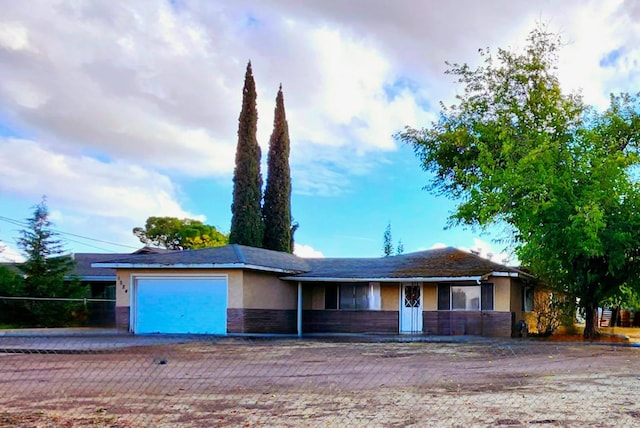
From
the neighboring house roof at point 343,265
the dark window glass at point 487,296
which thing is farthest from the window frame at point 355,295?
the dark window glass at point 487,296

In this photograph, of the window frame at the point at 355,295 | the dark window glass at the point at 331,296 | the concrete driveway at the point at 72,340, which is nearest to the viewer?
the concrete driveway at the point at 72,340

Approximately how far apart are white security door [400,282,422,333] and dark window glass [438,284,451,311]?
72 cm

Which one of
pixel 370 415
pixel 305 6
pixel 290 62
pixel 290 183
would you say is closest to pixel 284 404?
pixel 370 415

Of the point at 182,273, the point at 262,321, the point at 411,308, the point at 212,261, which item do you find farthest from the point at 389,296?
the point at 182,273

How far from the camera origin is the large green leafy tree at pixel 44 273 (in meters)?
25.4

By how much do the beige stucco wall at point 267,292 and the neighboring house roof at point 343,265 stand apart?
456mm

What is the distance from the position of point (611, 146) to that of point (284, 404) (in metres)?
17.2

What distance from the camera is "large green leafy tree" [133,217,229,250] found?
183ft

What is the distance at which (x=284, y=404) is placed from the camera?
8.49 m

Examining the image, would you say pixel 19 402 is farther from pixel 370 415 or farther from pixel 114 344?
pixel 114 344

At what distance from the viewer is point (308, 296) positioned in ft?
86.5

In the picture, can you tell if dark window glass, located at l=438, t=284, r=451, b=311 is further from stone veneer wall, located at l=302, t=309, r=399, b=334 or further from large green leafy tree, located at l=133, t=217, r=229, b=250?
large green leafy tree, located at l=133, t=217, r=229, b=250

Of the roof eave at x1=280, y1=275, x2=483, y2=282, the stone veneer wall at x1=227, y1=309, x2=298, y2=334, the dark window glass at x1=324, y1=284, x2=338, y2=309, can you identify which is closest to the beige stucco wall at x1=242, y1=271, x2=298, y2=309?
the stone veneer wall at x1=227, y1=309, x2=298, y2=334

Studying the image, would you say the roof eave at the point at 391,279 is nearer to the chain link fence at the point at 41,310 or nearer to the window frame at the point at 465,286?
the window frame at the point at 465,286
